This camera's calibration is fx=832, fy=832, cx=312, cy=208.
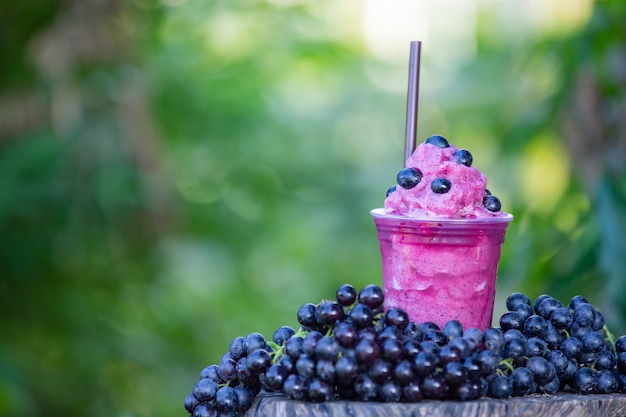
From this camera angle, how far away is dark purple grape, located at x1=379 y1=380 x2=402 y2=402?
3.89ft

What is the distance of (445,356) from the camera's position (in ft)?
3.90

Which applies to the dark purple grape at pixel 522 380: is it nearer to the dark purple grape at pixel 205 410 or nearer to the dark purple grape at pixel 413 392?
the dark purple grape at pixel 413 392

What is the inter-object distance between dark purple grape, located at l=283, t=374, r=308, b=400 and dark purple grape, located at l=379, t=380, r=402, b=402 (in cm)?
11

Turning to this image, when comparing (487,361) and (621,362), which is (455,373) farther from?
(621,362)

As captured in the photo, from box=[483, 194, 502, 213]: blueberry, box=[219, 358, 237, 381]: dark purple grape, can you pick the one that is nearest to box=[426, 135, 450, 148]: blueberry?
box=[483, 194, 502, 213]: blueberry

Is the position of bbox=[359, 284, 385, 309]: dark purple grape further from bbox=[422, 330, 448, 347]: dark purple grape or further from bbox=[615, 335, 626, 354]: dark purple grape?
bbox=[615, 335, 626, 354]: dark purple grape

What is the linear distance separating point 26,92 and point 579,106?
2415 millimetres

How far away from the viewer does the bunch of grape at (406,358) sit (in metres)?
1.18

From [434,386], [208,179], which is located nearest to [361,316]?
[434,386]

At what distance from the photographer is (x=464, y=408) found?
1.19 meters

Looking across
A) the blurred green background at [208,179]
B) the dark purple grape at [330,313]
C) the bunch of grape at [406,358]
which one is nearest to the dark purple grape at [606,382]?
the bunch of grape at [406,358]

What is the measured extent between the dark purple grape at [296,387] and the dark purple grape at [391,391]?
112 mm

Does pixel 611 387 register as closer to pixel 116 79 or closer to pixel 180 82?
pixel 116 79

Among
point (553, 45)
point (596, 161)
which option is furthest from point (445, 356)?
point (553, 45)
